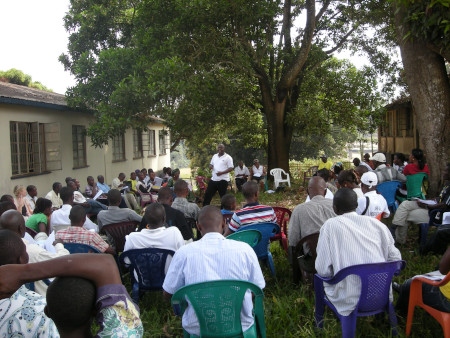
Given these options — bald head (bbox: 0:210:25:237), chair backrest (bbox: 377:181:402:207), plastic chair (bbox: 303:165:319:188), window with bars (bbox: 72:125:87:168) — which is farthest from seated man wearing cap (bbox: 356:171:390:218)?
window with bars (bbox: 72:125:87:168)

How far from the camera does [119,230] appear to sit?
5879mm

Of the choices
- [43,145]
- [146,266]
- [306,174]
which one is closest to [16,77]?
[43,145]

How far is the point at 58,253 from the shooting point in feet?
13.6

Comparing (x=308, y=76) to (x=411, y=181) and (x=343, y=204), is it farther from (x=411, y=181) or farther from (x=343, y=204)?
(x=343, y=204)

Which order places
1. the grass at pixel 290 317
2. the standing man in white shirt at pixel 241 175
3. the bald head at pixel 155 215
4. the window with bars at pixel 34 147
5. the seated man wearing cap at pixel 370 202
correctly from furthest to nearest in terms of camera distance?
the standing man in white shirt at pixel 241 175, the window with bars at pixel 34 147, the seated man wearing cap at pixel 370 202, the bald head at pixel 155 215, the grass at pixel 290 317

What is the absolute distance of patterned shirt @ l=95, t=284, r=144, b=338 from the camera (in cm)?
172

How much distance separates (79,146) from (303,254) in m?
12.8

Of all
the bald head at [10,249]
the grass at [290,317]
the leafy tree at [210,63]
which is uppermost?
the leafy tree at [210,63]

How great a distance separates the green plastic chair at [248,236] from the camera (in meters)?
4.85

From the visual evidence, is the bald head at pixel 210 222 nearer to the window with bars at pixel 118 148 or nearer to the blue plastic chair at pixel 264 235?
the blue plastic chair at pixel 264 235

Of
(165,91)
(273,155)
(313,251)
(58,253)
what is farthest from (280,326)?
(273,155)

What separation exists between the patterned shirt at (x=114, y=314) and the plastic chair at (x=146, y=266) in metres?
2.69

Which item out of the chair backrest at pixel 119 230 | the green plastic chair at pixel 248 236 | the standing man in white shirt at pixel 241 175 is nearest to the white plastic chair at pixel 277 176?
the standing man in white shirt at pixel 241 175

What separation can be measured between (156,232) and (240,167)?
12.1 m
